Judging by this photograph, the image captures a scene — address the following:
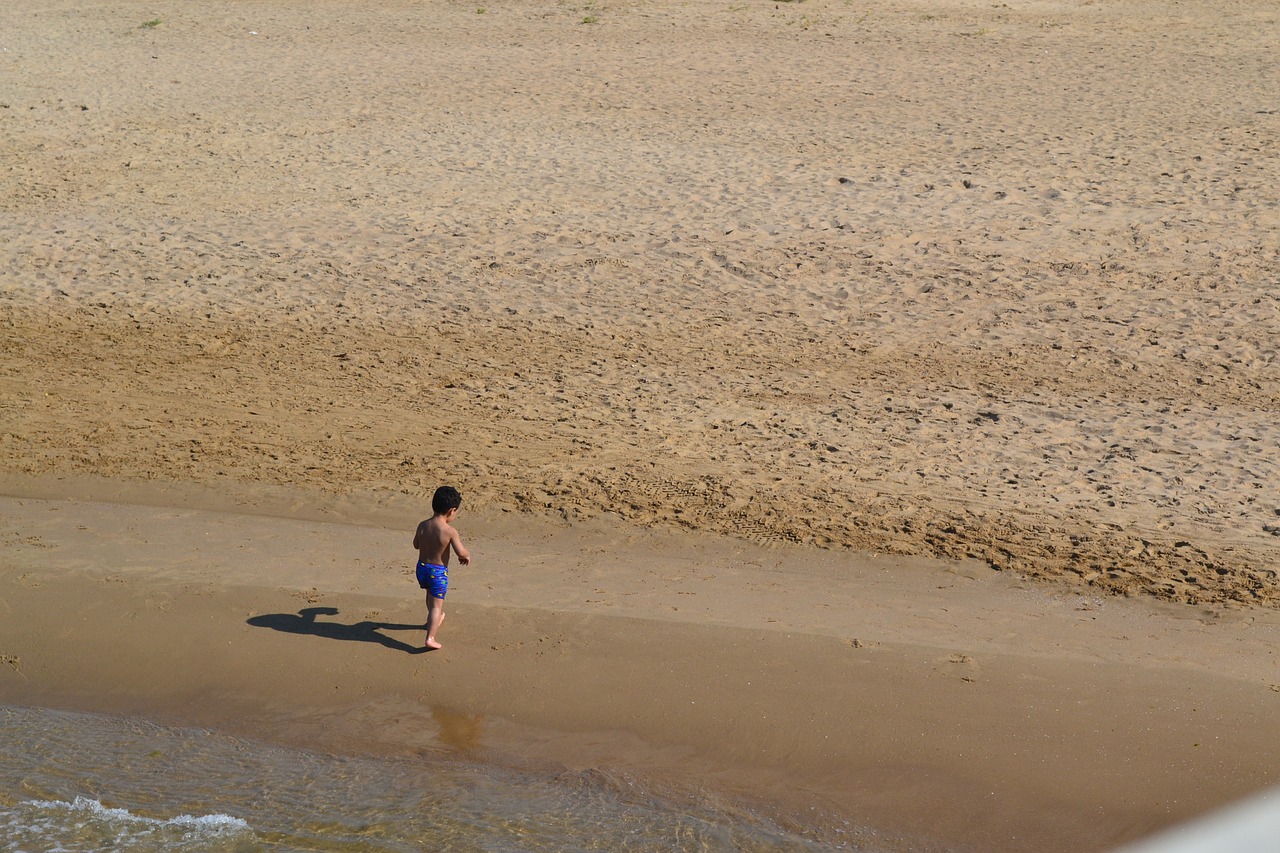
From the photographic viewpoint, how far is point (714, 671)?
21.8 ft

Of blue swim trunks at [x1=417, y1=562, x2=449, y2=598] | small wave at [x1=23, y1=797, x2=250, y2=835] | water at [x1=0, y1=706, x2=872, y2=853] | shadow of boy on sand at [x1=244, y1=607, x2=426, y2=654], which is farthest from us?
shadow of boy on sand at [x1=244, y1=607, x2=426, y2=654]

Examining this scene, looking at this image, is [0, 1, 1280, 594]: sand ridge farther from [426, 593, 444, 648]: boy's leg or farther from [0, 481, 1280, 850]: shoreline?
[426, 593, 444, 648]: boy's leg

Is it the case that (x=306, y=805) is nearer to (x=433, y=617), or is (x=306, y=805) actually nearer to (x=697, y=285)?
(x=433, y=617)

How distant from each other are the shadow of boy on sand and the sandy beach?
27 mm

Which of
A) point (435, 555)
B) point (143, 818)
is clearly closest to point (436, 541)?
point (435, 555)

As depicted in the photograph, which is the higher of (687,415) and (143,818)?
(687,415)

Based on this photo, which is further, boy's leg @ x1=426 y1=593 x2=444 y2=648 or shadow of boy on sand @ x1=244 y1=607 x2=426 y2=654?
shadow of boy on sand @ x1=244 y1=607 x2=426 y2=654

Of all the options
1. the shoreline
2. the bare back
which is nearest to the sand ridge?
the shoreline

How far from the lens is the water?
5.57 metres

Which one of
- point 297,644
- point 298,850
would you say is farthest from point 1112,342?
point 298,850

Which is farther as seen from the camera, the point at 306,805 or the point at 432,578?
the point at 432,578

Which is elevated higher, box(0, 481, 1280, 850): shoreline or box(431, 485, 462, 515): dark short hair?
box(431, 485, 462, 515): dark short hair

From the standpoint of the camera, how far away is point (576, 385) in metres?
10.4

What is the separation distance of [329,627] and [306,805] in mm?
1432
